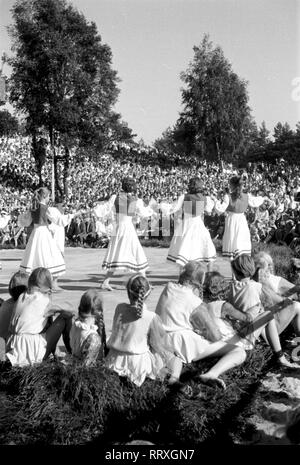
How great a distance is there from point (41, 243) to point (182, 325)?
4.55 metres

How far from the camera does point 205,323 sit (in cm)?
538

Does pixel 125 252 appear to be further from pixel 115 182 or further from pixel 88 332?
pixel 115 182

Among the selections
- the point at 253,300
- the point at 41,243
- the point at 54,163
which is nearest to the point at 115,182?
the point at 54,163

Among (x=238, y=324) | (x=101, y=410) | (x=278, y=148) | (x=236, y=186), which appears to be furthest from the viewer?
(x=278, y=148)

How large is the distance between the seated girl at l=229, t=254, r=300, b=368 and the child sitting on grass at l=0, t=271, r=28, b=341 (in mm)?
1760

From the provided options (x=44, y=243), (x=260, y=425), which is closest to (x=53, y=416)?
(x=260, y=425)

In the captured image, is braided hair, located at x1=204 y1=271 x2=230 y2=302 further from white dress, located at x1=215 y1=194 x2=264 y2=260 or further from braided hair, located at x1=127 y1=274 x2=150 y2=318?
white dress, located at x1=215 y1=194 x2=264 y2=260

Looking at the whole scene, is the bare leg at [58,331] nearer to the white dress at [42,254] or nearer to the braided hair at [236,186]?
the white dress at [42,254]

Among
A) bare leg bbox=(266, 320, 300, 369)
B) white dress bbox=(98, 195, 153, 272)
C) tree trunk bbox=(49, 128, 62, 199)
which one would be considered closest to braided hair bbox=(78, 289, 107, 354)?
bare leg bbox=(266, 320, 300, 369)

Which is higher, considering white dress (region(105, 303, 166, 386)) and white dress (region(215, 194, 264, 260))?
white dress (region(215, 194, 264, 260))

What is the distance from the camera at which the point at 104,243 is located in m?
19.5

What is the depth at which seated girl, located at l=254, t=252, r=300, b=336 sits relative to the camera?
604cm

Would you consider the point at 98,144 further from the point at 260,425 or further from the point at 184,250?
the point at 260,425

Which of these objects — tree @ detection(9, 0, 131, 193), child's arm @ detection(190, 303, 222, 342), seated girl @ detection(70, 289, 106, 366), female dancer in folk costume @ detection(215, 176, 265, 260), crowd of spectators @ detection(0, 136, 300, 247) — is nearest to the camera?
seated girl @ detection(70, 289, 106, 366)
